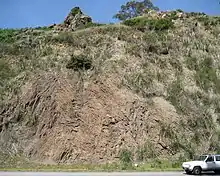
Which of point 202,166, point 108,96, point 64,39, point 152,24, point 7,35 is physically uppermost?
point 152,24

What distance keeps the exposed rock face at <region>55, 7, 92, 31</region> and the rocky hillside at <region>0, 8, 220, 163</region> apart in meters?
3.99

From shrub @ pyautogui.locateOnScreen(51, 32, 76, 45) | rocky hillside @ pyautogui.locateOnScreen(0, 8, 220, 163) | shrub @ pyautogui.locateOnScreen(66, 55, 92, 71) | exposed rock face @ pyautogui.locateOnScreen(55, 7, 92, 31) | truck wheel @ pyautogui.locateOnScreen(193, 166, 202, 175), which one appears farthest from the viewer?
exposed rock face @ pyautogui.locateOnScreen(55, 7, 92, 31)

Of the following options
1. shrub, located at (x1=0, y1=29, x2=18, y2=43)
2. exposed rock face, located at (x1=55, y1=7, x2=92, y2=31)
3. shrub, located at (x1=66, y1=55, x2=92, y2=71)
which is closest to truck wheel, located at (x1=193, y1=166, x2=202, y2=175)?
shrub, located at (x1=66, y1=55, x2=92, y2=71)

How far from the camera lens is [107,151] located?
3167 centimetres

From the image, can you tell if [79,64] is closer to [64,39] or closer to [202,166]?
Answer: [64,39]

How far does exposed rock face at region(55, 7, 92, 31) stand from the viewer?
51.8 metres

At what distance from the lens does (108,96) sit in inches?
1389

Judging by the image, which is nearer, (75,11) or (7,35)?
(7,35)

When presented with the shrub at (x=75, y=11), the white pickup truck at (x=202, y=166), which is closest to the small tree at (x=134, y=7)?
the shrub at (x=75, y=11)

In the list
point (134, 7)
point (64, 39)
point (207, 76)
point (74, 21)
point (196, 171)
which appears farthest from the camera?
point (134, 7)

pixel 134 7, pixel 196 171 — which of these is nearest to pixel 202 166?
pixel 196 171

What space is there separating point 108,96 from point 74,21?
67.2ft

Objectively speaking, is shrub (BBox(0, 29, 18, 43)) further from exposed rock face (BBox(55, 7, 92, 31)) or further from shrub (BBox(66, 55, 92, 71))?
shrub (BBox(66, 55, 92, 71))

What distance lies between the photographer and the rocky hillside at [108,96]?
32.1 m
